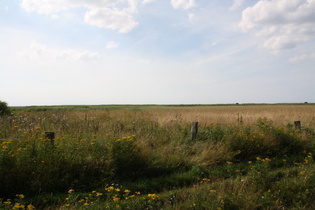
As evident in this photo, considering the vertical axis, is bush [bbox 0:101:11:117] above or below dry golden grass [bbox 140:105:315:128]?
above

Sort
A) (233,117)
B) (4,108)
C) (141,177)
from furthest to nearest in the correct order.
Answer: (4,108) < (233,117) < (141,177)

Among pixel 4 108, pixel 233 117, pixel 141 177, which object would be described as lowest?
pixel 141 177

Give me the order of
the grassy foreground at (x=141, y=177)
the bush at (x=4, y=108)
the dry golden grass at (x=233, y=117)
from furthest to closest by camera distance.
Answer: the bush at (x=4, y=108), the dry golden grass at (x=233, y=117), the grassy foreground at (x=141, y=177)

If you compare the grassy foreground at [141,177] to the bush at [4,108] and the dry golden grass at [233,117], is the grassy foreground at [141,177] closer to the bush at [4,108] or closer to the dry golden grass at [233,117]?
the dry golden grass at [233,117]

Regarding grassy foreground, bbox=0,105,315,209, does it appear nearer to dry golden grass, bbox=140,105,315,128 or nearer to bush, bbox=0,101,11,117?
dry golden grass, bbox=140,105,315,128

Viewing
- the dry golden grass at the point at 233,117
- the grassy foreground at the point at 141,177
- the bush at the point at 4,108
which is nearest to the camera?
the grassy foreground at the point at 141,177

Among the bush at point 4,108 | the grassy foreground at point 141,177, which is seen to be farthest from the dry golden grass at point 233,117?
the bush at point 4,108

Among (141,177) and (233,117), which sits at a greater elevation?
(233,117)

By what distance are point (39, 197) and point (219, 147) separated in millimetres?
5652

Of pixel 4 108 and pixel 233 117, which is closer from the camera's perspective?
pixel 233 117

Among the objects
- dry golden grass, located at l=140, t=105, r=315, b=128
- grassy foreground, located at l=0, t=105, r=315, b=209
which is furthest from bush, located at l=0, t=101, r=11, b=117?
grassy foreground, located at l=0, t=105, r=315, b=209

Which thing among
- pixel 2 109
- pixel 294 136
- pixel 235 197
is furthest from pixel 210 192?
pixel 2 109

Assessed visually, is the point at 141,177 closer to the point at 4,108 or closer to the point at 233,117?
the point at 233,117

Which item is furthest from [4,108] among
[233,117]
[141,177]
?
[233,117]
